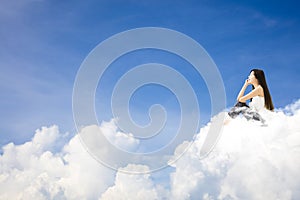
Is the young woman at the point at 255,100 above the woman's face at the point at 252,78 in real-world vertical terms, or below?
below

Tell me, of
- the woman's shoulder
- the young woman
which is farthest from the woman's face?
the woman's shoulder

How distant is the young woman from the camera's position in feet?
74.8

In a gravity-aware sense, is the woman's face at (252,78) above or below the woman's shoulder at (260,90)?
above

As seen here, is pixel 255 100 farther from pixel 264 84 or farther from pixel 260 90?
pixel 264 84

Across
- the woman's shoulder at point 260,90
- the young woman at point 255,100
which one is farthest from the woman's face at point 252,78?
the woman's shoulder at point 260,90

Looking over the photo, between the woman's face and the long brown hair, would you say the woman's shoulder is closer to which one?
the long brown hair

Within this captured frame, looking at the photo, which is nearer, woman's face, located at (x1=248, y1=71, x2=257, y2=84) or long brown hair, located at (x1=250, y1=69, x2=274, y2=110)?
long brown hair, located at (x1=250, y1=69, x2=274, y2=110)

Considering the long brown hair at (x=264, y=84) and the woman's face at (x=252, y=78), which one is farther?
the woman's face at (x=252, y=78)

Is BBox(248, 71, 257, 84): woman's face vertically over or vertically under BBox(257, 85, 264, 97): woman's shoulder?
over

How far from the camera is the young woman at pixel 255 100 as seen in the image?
74.8 feet

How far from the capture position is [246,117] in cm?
2327

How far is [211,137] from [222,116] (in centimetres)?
202

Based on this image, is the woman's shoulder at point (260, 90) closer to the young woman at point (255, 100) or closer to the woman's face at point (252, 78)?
the young woman at point (255, 100)

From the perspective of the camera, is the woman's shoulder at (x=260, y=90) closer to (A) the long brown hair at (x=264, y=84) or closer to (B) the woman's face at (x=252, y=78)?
(A) the long brown hair at (x=264, y=84)
